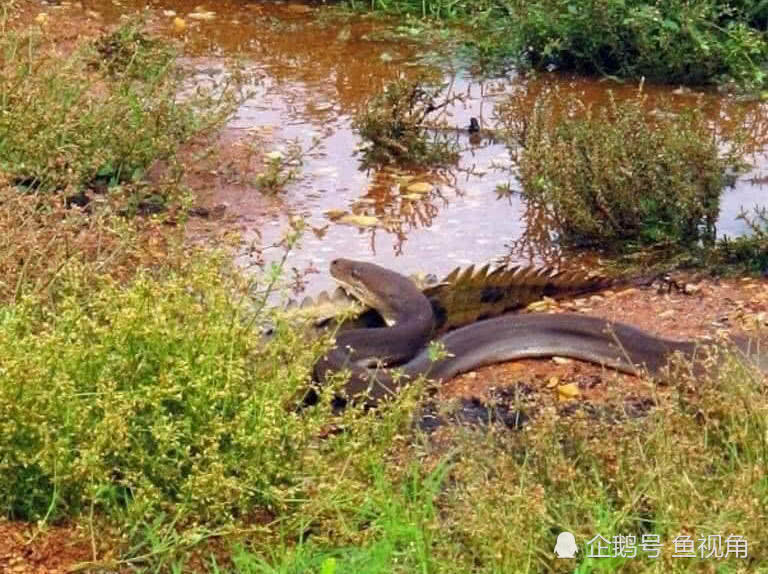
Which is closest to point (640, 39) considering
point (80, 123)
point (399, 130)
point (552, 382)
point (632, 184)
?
point (399, 130)

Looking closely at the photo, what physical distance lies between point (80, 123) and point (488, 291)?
6.57 feet

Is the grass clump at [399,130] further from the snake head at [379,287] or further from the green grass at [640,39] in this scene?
the snake head at [379,287]

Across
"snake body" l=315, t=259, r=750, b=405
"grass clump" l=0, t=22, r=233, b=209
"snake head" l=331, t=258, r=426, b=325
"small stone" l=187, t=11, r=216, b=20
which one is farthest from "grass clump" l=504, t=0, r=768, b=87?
"snake body" l=315, t=259, r=750, b=405

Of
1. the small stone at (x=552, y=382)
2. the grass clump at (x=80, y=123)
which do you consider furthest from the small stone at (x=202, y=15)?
the small stone at (x=552, y=382)

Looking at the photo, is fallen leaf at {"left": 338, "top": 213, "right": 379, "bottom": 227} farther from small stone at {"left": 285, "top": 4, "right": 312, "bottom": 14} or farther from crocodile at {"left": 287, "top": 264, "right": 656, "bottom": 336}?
small stone at {"left": 285, "top": 4, "right": 312, "bottom": 14}

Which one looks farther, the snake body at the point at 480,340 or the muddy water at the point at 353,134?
the muddy water at the point at 353,134

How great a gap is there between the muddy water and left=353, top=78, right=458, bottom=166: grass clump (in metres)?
0.10

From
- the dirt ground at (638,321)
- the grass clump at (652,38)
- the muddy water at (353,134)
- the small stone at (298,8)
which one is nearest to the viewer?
the dirt ground at (638,321)

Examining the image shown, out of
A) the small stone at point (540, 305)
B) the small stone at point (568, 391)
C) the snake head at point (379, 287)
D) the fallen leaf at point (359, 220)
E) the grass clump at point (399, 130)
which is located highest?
the grass clump at point (399, 130)

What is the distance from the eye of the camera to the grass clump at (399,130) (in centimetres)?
839

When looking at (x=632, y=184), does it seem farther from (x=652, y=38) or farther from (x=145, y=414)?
(x=145, y=414)

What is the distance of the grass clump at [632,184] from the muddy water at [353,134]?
0.99 feet

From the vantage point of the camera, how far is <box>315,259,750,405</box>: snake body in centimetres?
598

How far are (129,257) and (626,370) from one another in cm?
194
